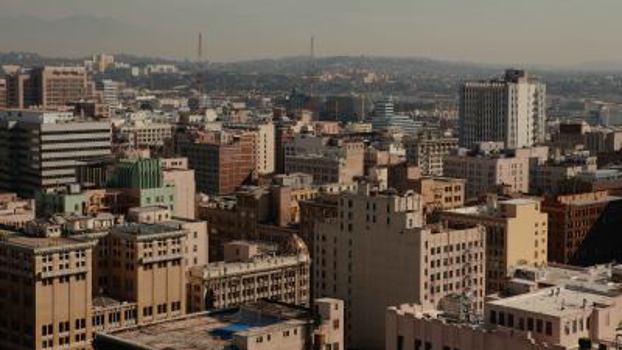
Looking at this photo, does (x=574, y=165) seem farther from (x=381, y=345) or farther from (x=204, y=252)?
(x=381, y=345)

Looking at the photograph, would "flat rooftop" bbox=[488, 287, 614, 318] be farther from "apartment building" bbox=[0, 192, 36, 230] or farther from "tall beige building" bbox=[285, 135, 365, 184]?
"tall beige building" bbox=[285, 135, 365, 184]

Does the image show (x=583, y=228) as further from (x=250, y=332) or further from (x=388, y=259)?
(x=250, y=332)

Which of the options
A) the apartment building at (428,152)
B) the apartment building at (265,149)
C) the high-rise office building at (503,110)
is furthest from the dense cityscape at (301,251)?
the high-rise office building at (503,110)


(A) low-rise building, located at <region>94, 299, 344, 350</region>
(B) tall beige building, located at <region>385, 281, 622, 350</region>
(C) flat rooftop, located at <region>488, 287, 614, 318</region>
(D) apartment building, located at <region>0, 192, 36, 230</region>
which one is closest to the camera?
(B) tall beige building, located at <region>385, 281, 622, 350</region>

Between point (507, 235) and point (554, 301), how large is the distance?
3388 centimetres

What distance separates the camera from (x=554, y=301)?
48219 mm

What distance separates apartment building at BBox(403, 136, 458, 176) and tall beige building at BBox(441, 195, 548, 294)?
2490 inches

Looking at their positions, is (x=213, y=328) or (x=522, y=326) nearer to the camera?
(x=522, y=326)

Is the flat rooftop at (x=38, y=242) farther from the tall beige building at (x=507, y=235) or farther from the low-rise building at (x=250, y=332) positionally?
the tall beige building at (x=507, y=235)

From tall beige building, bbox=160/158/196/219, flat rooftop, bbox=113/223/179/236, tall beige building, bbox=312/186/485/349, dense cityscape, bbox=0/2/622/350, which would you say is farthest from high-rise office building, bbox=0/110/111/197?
tall beige building, bbox=312/186/485/349

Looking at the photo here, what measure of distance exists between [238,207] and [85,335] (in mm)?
32995

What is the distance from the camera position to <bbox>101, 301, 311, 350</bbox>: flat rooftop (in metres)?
55.9

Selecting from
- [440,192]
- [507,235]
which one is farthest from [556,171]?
[507,235]

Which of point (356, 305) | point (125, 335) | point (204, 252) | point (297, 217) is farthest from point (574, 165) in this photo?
point (125, 335)
